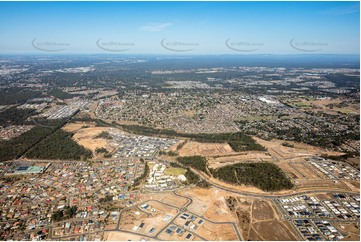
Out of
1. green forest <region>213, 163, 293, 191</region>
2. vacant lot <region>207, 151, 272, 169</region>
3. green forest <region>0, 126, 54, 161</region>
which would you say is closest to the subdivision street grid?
green forest <region>213, 163, 293, 191</region>

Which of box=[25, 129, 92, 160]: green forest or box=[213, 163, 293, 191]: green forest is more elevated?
box=[213, 163, 293, 191]: green forest

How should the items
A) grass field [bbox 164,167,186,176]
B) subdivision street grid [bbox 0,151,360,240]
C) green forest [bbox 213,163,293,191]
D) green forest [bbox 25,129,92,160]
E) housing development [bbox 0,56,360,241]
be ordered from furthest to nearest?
green forest [bbox 25,129,92,160]
grass field [bbox 164,167,186,176]
green forest [bbox 213,163,293,191]
housing development [bbox 0,56,360,241]
subdivision street grid [bbox 0,151,360,240]

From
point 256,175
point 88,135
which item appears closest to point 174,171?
point 256,175

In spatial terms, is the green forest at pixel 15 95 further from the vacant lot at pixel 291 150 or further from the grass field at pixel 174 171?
the vacant lot at pixel 291 150

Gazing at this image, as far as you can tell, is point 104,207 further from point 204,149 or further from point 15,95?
point 15,95

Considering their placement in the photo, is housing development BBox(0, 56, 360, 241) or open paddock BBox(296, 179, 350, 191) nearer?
housing development BBox(0, 56, 360, 241)

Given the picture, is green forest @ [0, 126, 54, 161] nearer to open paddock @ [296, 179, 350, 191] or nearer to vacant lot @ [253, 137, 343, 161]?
vacant lot @ [253, 137, 343, 161]

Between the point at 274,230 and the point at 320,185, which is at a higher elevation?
the point at 320,185

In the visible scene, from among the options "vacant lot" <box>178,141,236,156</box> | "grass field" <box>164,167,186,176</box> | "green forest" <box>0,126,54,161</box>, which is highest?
"vacant lot" <box>178,141,236,156</box>

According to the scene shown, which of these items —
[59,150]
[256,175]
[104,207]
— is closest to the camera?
[104,207]
